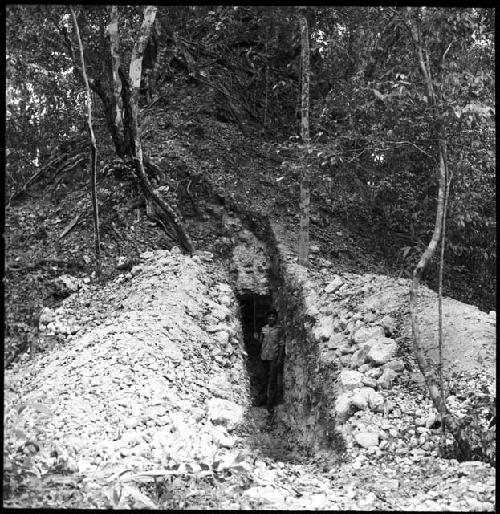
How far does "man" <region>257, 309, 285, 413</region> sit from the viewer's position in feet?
34.7

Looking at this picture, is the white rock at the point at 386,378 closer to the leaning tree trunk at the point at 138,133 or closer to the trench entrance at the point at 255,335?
the trench entrance at the point at 255,335

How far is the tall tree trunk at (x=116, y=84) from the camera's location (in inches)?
407

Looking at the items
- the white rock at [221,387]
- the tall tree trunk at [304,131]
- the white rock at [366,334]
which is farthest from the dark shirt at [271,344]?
the white rock at [366,334]

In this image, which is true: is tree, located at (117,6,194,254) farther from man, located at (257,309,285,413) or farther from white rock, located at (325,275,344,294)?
white rock, located at (325,275,344,294)

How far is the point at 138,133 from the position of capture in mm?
11523

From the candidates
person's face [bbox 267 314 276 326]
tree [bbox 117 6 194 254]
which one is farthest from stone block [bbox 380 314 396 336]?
tree [bbox 117 6 194 254]

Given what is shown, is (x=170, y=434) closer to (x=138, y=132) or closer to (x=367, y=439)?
(x=367, y=439)

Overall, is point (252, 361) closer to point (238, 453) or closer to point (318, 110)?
point (238, 453)

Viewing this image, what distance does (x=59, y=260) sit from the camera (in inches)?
450

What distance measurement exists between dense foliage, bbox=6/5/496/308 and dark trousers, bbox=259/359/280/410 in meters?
3.28

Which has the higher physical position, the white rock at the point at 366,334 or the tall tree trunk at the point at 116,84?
the tall tree trunk at the point at 116,84

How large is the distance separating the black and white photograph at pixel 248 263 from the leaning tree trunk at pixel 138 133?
0.04m

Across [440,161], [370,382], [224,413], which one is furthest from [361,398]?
[440,161]

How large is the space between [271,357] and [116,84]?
5826 mm
